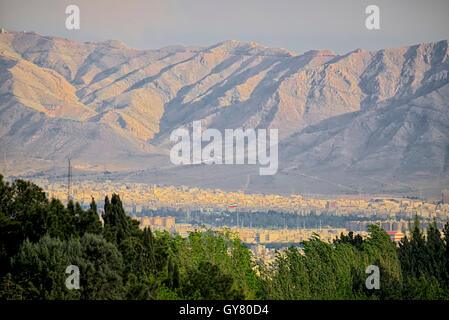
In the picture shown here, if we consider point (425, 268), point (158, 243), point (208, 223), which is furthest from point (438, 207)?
point (158, 243)

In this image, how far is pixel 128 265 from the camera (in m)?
35.1

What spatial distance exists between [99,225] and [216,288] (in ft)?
22.7

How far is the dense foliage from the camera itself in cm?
3086

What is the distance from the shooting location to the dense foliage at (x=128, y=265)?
30859 millimetres

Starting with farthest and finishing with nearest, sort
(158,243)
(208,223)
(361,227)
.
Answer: (208,223) < (361,227) < (158,243)

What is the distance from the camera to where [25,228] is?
34219 millimetres

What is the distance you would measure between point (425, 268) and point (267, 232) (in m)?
111

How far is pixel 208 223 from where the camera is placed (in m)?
178
